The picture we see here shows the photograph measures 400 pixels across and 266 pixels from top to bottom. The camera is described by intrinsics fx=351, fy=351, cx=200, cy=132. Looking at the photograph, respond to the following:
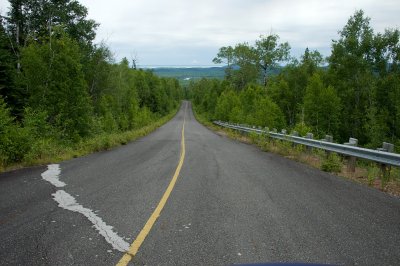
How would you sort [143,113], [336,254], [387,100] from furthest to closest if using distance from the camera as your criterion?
[143,113]
[387,100]
[336,254]

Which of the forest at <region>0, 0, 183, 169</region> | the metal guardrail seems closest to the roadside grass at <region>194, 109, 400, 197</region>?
the metal guardrail

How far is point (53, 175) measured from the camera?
969 centimetres

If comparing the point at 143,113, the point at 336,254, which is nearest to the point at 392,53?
the point at 143,113

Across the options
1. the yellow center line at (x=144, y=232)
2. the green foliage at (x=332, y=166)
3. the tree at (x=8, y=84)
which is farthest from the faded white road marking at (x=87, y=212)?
the tree at (x=8, y=84)

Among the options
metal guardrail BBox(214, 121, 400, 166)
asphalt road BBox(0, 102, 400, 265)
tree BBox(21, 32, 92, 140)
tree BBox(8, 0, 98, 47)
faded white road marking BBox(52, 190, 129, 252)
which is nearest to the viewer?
asphalt road BBox(0, 102, 400, 265)

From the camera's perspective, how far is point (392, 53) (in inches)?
1699

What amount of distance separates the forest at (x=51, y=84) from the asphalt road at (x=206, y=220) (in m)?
4.86

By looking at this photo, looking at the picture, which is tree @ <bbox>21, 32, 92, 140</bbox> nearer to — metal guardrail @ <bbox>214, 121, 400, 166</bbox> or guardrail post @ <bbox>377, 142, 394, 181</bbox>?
metal guardrail @ <bbox>214, 121, 400, 166</bbox>

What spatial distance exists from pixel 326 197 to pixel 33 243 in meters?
5.55

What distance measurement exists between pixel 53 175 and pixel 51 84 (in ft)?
42.9

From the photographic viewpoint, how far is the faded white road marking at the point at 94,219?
454cm

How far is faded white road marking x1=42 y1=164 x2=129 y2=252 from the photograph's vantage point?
14.9 feet

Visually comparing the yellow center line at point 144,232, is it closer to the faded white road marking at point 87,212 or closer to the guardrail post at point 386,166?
the faded white road marking at point 87,212

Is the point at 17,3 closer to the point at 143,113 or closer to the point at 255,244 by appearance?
the point at 143,113
